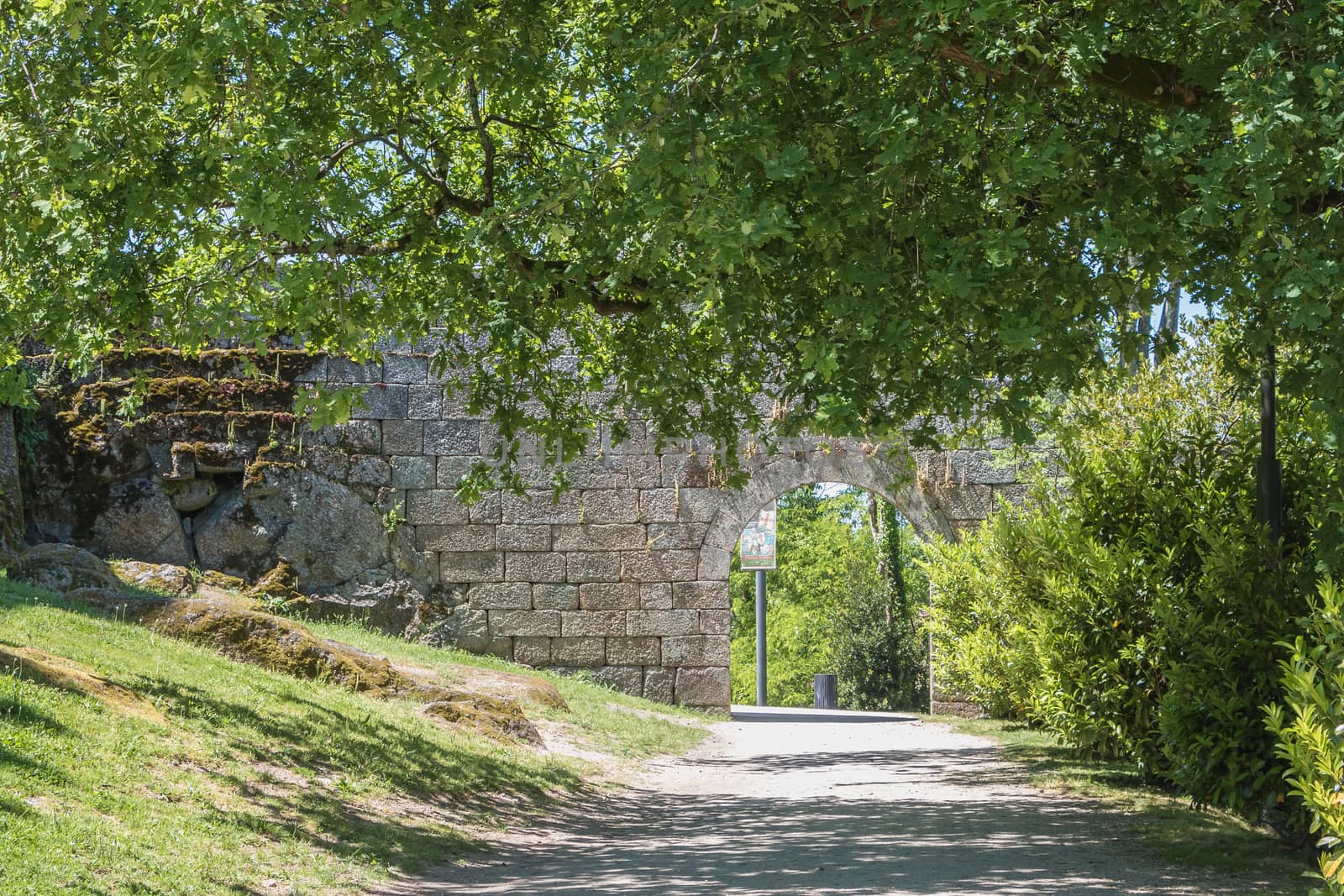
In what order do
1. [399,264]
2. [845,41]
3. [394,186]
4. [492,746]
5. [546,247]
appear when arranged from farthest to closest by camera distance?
[492,746] < [394,186] < [399,264] < [546,247] < [845,41]

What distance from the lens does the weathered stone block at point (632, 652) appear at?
1439cm

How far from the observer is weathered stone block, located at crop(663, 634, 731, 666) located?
1441 centimetres

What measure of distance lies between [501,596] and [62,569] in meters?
5.07

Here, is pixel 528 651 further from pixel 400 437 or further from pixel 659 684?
pixel 400 437

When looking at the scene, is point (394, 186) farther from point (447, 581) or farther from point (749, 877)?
point (447, 581)

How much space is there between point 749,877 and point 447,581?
9.36 meters

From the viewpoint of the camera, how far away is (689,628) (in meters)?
14.4

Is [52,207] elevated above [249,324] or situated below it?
above

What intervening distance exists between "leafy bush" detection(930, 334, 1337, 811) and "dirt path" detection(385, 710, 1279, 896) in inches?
24.7

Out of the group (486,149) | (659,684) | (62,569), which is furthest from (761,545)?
(486,149)

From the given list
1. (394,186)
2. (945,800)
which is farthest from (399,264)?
(945,800)

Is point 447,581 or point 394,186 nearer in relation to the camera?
point 394,186

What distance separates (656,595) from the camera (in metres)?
14.4

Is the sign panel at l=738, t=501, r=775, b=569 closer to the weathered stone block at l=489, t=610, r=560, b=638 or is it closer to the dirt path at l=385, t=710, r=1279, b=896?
the weathered stone block at l=489, t=610, r=560, b=638
